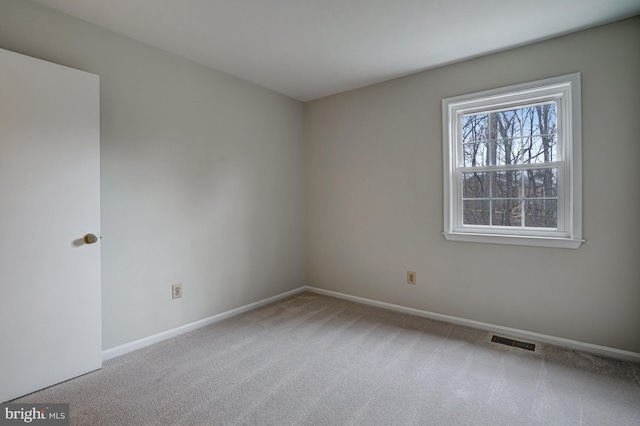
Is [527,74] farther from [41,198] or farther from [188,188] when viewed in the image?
[41,198]

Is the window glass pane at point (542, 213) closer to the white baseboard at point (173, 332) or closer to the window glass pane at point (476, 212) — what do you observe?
the window glass pane at point (476, 212)

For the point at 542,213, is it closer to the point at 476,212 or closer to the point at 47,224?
the point at 476,212

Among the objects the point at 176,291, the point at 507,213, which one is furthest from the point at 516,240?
the point at 176,291

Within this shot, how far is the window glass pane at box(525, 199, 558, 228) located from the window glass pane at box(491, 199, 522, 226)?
6 cm

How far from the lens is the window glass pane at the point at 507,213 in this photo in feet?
8.85

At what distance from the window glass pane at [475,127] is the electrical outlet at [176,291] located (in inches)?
115

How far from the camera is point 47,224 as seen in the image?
6.33 feet

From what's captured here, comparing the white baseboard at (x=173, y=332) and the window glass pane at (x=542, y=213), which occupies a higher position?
the window glass pane at (x=542, y=213)

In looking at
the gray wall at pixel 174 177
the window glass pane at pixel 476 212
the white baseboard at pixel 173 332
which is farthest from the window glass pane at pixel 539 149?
the white baseboard at pixel 173 332

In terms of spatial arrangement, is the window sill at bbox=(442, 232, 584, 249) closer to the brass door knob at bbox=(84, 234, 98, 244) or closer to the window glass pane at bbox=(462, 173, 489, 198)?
the window glass pane at bbox=(462, 173, 489, 198)

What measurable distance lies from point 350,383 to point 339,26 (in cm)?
244

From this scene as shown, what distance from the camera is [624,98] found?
7.22 ft

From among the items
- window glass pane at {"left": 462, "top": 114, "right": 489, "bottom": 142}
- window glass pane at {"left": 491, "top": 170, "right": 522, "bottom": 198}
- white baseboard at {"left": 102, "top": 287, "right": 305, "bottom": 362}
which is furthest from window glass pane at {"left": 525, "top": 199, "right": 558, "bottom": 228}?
white baseboard at {"left": 102, "top": 287, "right": 305, "bottom": 362}

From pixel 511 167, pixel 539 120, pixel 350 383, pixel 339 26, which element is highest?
pixel 339 26
